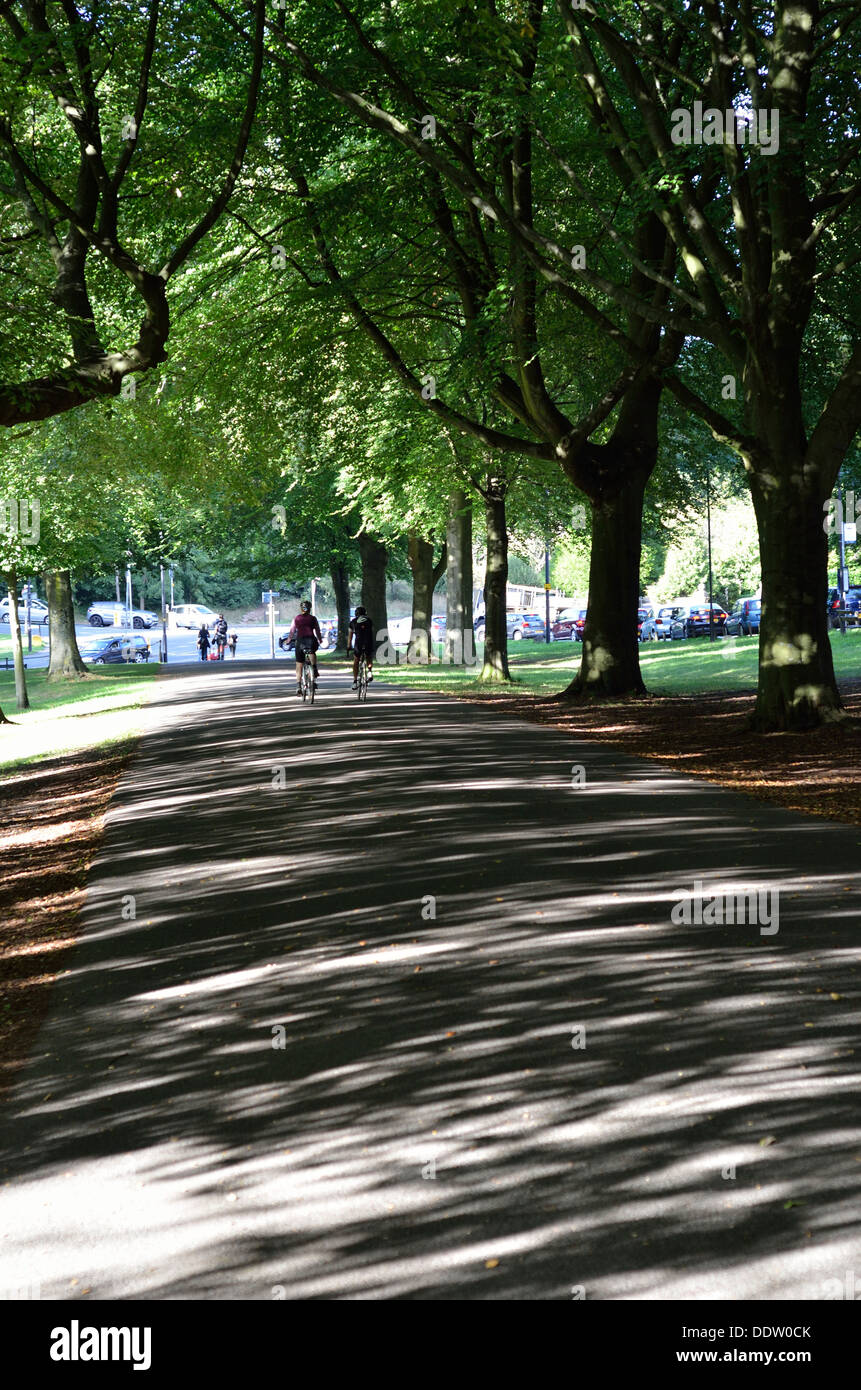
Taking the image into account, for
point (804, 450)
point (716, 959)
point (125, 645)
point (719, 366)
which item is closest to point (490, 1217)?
point (716, 959)

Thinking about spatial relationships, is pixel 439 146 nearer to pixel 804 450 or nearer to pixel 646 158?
pixel 646 158

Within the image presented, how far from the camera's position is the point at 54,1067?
6648 mm

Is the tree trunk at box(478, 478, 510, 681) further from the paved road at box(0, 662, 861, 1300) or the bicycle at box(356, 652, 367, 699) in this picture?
the paved road at box(0, 662, 861, 1300)

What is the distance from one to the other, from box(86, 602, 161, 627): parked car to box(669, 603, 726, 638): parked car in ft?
123

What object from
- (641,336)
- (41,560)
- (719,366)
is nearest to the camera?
(641,336)

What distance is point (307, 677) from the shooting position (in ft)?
92.3

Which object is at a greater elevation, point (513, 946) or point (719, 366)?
point (719, 366)

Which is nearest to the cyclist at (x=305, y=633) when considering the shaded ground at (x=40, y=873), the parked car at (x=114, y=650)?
the shaded ground at (x=40, y=873)

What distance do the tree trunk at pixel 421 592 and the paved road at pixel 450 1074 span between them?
37239mm

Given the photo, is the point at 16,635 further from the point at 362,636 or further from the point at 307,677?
the point at 362,636

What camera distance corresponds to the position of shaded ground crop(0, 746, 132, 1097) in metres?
7.94

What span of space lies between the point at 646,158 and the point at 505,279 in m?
2.51

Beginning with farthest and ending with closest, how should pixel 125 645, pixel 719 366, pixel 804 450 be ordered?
pixel 125 645 < pixel 719 366 < pixel 804 450

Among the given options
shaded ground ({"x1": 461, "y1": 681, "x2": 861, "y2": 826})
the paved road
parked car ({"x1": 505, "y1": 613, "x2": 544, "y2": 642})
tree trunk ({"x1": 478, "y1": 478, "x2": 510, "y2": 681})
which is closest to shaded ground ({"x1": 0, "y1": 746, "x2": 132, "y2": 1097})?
the paved road
